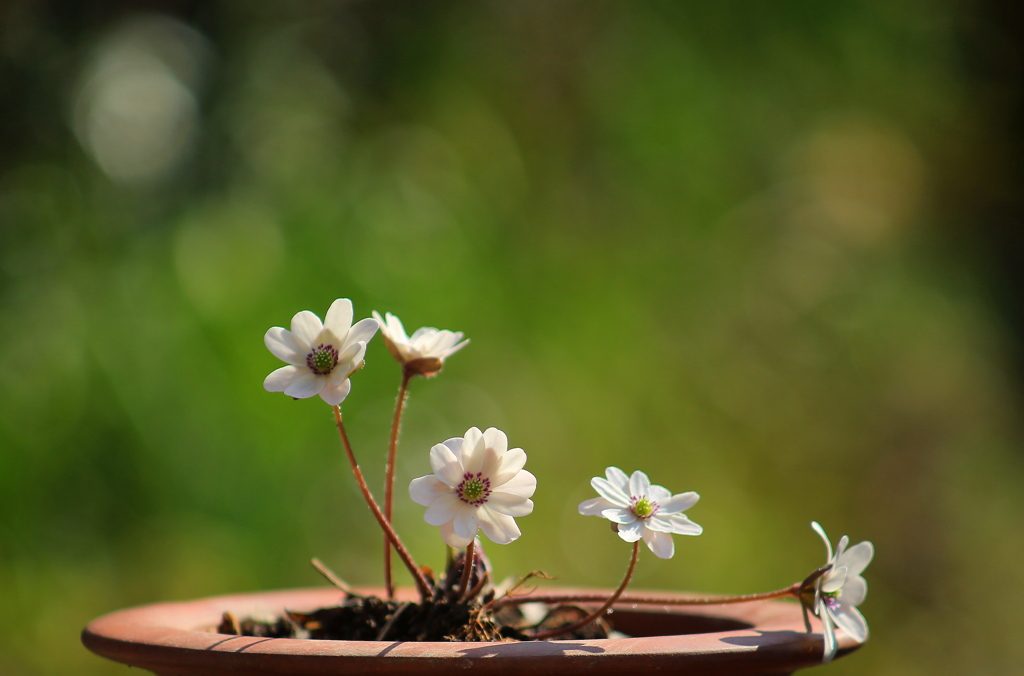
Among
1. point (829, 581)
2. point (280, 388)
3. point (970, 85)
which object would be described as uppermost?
point (970, 85)

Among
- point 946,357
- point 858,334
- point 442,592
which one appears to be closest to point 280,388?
point 442,592

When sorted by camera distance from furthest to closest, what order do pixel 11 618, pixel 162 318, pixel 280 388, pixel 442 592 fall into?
pixel 162 318, pixel 11 618, pixel 442 592, pixel 280 388

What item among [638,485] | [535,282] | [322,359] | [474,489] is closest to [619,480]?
[638,485]

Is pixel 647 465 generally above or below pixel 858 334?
below

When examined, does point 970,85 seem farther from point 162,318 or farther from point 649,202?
point 162,318

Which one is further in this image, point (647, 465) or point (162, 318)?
point (647, 465)

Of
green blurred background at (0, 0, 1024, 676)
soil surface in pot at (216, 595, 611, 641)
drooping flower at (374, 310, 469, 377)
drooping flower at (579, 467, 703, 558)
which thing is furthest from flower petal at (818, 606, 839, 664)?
green blurred background at (0, 0, 1024, 676)

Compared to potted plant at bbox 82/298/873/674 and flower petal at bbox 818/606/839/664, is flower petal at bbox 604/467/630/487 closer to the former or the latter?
potted plant at bbox 82/298/873/674
